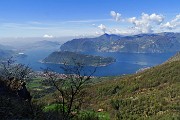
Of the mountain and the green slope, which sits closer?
the mountain

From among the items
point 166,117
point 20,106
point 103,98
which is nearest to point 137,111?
point 166,117

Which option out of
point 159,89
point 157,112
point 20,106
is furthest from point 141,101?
point 20,106

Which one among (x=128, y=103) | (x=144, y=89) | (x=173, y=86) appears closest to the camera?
(x=128, y=103)

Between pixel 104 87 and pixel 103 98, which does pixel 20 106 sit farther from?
pixel 104 87

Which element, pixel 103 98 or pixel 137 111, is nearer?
pixel 137 111

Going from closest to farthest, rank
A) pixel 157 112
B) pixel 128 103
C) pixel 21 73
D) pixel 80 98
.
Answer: pixel 80 98
pixel 21 73
pixel 157 112
pixel 128 103

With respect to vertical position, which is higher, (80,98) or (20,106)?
(80,98)

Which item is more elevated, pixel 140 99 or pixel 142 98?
pixel 142 98

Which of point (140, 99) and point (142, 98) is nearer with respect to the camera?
point (140, 99)

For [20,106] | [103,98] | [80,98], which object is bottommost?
[103,98]

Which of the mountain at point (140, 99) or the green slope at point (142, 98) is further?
the green slope at point (142, 98)
